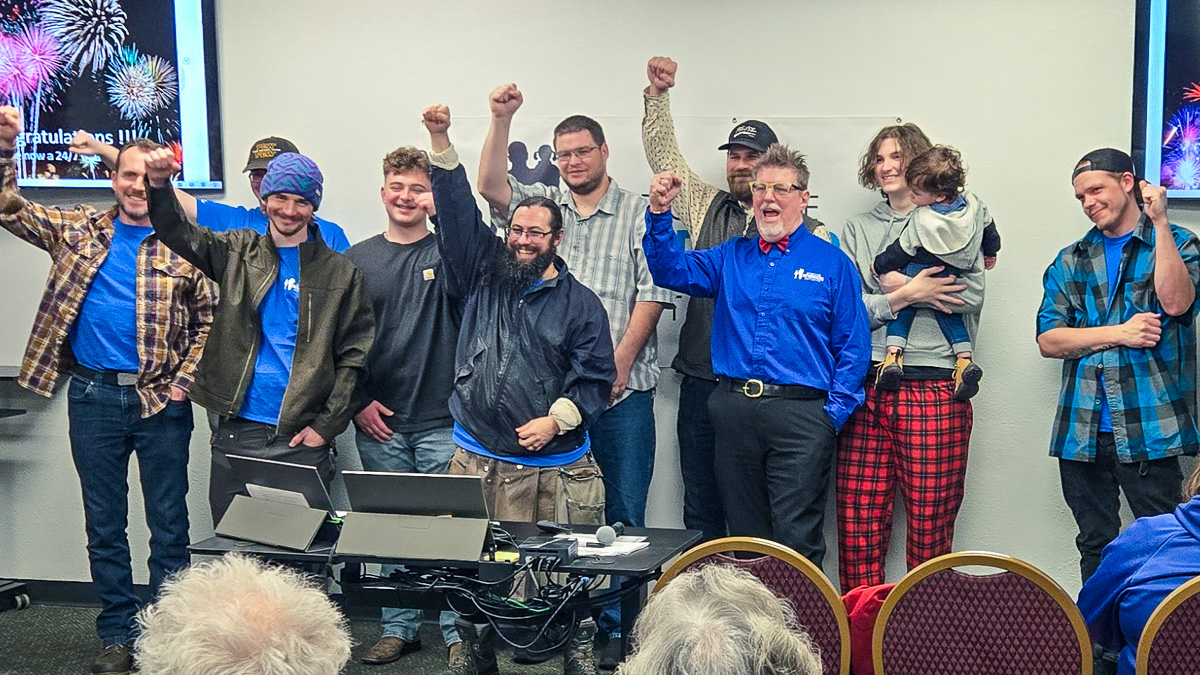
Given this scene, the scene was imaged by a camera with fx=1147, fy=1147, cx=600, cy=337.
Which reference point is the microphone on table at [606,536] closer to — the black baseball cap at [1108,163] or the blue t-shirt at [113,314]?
the blue t-shirt at [113,314]

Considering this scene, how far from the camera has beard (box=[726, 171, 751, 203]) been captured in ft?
13.8

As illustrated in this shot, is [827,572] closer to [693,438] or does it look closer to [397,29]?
[693,438]

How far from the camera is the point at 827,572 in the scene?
14.7 feet

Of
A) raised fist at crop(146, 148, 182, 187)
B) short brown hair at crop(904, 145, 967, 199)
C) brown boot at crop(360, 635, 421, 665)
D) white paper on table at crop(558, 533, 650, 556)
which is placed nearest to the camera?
white paper on table at crop(558, 533, 650, 556)

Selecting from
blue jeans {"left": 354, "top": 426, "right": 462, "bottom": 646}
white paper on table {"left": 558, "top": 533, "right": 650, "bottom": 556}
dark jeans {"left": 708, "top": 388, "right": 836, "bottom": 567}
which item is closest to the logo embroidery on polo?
dark jeans {"left": 708, "top": 388, "right": 836, "bottom": 567}

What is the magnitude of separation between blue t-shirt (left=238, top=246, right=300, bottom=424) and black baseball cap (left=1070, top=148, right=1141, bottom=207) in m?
2.66

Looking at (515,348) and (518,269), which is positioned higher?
(518,269)

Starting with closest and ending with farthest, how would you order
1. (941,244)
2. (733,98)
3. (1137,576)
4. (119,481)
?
(1137,576)
(941,244)
(119,481)
(733,98)

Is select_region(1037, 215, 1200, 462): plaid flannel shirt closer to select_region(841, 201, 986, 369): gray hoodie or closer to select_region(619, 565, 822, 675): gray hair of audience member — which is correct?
select_region(841, 201, 986, 369): gray hoodie

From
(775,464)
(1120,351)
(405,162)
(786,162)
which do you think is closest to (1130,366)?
(1120,351)

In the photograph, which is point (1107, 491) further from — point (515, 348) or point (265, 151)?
point (265, 151)

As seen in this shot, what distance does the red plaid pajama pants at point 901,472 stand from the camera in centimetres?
396

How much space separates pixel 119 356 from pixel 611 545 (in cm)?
205

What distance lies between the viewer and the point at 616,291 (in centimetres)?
419
